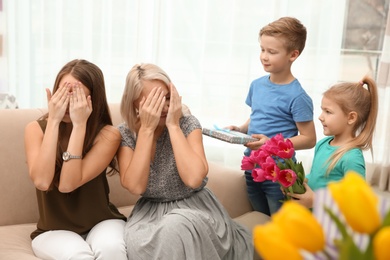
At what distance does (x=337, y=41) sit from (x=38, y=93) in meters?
2.03

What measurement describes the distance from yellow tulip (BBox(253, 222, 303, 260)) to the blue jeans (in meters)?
1.76

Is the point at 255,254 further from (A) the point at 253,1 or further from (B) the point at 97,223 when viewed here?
(A) the point at 253,1

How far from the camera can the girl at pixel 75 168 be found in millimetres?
2008

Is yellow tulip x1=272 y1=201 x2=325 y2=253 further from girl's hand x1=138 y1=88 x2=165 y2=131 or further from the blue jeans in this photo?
the blue jeans

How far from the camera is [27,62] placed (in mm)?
4059

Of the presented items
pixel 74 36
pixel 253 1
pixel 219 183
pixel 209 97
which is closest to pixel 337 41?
pixel 253 1

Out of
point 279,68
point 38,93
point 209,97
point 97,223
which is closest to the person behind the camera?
point 97,223

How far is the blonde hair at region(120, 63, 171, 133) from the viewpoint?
214 cm

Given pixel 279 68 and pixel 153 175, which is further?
pixel 279 68

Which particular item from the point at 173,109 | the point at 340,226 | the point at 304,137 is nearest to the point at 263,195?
the point at 304,137

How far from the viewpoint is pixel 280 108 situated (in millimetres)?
2477

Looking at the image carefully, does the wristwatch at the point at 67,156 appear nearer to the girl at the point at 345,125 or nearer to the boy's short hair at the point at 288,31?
the girl at the point at 345,125

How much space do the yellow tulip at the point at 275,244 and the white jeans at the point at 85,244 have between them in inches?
50.3

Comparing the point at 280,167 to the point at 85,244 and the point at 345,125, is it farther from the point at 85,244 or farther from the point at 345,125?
the point at 85,244
